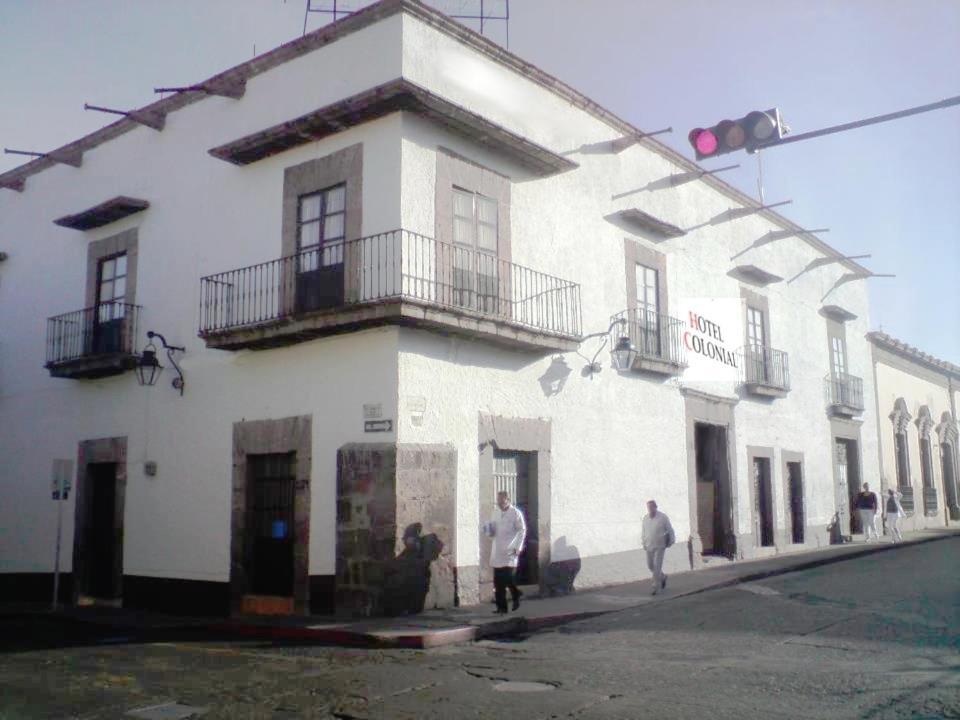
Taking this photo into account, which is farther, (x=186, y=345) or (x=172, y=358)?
(x=172, y=358)

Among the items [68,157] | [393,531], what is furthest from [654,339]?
[68,157]

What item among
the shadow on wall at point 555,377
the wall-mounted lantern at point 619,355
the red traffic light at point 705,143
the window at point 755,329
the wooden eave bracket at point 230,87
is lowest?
the shadow on wall at point 555,377

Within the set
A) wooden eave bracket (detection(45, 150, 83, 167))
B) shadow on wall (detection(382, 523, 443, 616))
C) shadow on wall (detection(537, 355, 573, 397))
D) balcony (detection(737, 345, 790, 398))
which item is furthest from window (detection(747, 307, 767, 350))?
wooden eave bracket (detection(45, 150, 83, 167))

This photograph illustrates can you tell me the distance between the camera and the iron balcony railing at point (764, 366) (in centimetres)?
1877

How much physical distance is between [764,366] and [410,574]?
1091 cm

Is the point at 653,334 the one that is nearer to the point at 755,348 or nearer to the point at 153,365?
A: the point at 755,348

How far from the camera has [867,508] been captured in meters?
21.7

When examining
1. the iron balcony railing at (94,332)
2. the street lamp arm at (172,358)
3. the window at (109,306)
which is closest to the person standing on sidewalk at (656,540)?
the street lamp arm at (172,358)

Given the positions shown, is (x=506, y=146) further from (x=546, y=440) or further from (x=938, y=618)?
(x=938, y=618)

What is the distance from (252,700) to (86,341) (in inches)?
409

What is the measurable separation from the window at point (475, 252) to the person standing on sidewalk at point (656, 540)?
388 cm

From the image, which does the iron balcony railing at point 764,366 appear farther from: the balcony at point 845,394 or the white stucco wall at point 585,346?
the balcony at point 845,394

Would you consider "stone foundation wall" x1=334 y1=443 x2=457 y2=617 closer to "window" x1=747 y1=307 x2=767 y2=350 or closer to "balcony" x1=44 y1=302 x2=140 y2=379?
"balcony" x1=44 y1=302 x2=140 y2=379

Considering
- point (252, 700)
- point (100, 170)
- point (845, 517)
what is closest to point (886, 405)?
point (845, 517)
